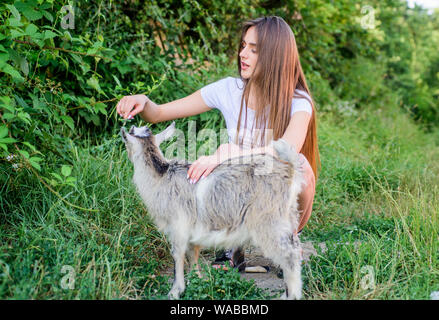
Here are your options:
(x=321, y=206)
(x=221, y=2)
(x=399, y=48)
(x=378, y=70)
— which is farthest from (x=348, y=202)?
(x=399, y=48)

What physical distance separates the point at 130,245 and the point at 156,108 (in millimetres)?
974

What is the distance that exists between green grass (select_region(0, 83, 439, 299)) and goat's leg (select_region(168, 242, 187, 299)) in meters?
0.05

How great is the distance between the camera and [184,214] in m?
2.55

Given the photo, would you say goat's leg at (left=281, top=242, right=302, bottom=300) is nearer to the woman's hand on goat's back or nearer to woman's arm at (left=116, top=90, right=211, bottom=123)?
the woman's hand on goat's back

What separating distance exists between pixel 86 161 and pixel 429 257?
8.89 ft

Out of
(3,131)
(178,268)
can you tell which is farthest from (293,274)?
(3,131)

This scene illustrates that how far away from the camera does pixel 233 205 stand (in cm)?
250

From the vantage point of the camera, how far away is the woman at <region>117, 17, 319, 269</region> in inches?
112

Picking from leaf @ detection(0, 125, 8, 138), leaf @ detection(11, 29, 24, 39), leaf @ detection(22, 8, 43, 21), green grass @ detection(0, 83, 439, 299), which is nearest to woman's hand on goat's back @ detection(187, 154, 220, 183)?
green grass @ detection(0, 83, 439, 299)

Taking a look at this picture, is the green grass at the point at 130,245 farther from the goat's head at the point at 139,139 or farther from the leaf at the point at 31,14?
the leaf at the point at 31,14

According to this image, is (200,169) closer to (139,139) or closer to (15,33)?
(139,139)

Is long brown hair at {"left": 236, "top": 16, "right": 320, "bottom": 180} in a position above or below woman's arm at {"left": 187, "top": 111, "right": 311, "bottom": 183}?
above

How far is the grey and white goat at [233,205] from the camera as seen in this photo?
246 centimetres
